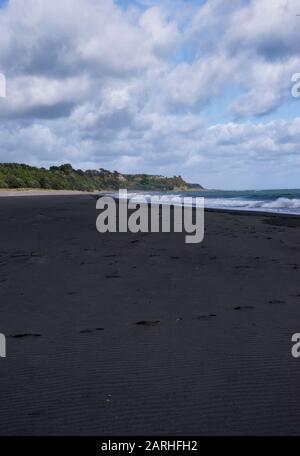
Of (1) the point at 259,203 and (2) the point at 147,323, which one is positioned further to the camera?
(1) the point at 259,203

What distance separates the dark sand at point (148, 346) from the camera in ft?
8.03

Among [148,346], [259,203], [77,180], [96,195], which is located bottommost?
[148,346]

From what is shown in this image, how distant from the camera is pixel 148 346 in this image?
3.42 m

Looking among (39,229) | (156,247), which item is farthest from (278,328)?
(39,229)

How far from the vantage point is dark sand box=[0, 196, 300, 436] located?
2447 millimetres

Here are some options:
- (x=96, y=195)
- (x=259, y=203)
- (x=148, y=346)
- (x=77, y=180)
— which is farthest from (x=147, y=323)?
(x=77, y=180)

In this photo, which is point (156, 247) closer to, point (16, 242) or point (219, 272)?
point (219, 272)

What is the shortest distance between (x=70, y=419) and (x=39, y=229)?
9064 mm

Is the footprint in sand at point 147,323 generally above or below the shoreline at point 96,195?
below

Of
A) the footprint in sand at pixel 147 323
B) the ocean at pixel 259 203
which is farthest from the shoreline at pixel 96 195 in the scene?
the footprint in sand at pixel 147 323

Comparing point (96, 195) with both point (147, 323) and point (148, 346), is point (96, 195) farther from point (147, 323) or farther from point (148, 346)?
point (148, 346)

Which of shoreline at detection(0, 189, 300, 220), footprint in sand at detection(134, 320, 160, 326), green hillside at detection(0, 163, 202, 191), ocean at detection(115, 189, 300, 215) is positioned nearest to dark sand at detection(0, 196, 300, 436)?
footprint in sand at detection(134, 320, 160, 326)

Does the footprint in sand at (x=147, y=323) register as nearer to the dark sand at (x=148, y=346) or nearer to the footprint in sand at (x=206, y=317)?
the dark sand at (x=148, y=346)

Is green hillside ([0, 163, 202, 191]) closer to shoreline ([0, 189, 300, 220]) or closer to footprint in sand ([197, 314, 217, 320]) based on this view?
shoreline ([0, 189, 300, 220])
